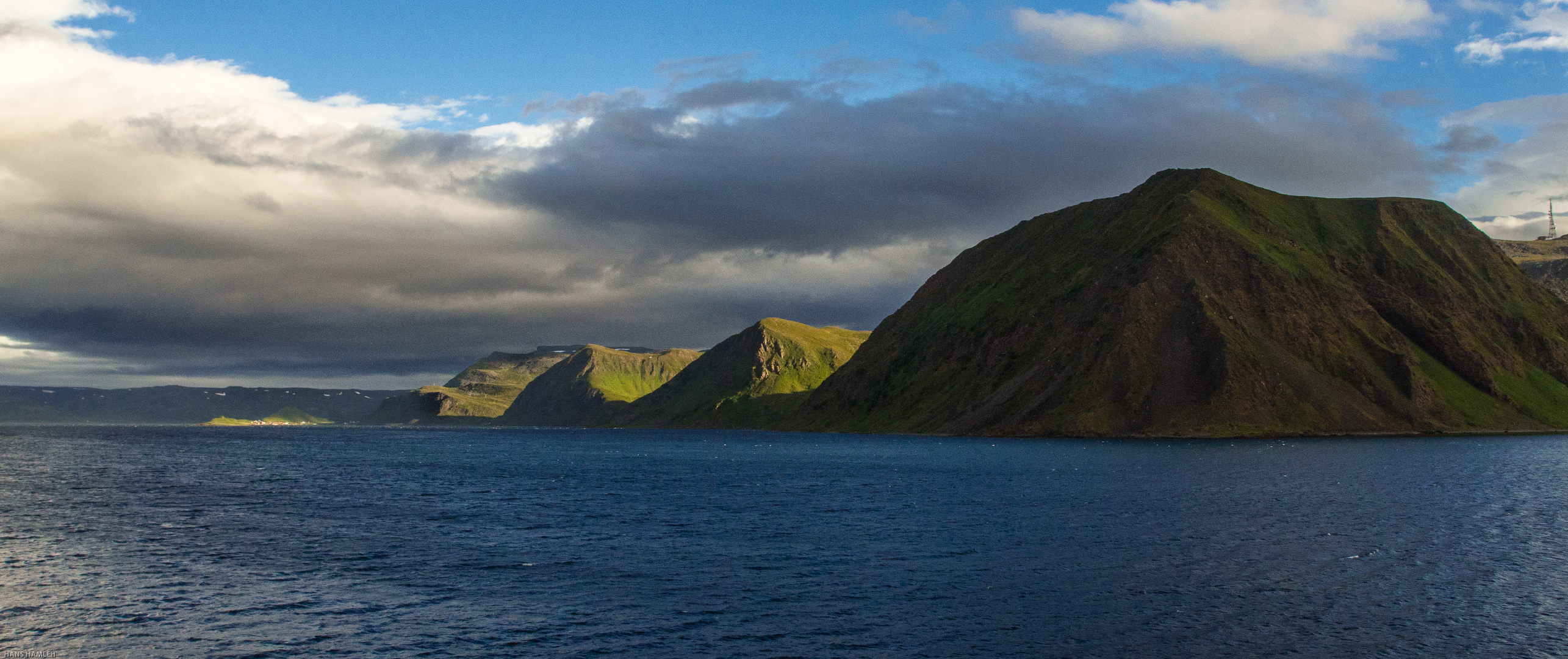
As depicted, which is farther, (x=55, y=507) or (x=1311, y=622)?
(x=55, y=507)

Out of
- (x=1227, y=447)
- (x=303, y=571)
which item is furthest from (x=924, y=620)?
(x=1227, y=447)

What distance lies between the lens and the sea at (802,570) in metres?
38.6

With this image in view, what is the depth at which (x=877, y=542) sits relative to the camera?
210ft

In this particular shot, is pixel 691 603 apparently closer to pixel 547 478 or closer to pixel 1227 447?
pixel 547 478

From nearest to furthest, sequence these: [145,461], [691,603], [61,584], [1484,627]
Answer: [1484,627], [691,603], [61,584], [145,461]

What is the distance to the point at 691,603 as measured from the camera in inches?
1794

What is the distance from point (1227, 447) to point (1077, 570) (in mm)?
140702

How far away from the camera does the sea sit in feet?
127

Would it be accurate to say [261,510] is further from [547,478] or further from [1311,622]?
[1311,622]

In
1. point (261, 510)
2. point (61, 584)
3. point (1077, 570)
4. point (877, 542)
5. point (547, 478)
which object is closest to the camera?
point (61, 584)

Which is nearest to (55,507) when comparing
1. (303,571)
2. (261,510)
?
(261,510)

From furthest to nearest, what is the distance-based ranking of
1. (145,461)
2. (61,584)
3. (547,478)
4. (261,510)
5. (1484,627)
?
(145,461) < (547,478) < (261,510) < (61,584) < (1484,627)

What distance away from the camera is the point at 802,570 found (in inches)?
2125

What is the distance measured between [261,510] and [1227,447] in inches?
6305
